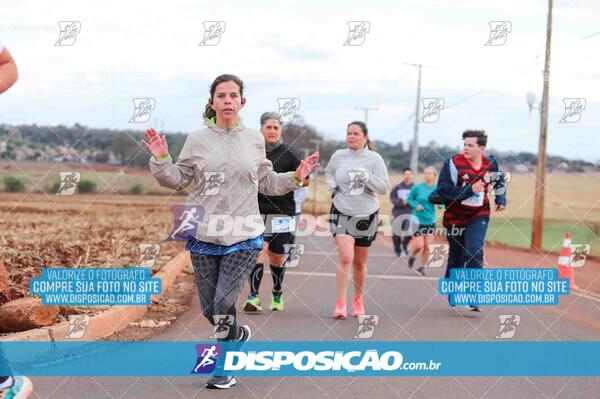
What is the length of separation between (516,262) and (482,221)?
35.1 feet

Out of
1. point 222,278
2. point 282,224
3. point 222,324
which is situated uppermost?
point 222,278

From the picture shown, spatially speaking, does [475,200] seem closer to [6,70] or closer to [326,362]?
[326,362]

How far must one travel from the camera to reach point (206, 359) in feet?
22.8

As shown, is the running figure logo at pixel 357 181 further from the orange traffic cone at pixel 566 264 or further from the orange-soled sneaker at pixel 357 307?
the orange traffic cone at pixel 566 264

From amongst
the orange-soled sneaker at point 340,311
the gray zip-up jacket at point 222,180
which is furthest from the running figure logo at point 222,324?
the orange-soled sneaker at point 340,311

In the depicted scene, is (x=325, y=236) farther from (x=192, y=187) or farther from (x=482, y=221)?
(x=192, y=187)

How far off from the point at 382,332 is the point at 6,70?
5.60m

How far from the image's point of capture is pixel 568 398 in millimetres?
6715

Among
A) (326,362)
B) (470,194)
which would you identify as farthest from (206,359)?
(470,194)

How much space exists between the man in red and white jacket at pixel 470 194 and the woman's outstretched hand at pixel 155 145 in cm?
523

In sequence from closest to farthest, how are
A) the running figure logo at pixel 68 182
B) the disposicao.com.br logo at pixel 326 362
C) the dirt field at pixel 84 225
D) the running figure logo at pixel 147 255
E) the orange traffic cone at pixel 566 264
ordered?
the disposicao.com.br logo at pixel 326 362, the running figure logo at pixel 68 182, the dirt field at pixel 84 225, the running figure logo at pixel 147 255, the orange traffic cone at pixel 566 264

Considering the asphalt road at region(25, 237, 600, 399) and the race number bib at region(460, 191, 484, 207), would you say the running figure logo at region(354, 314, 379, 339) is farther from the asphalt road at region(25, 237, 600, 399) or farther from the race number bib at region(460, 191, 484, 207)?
the race number bib at region(460, 191, 484, 207)

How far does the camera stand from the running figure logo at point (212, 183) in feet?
21.1

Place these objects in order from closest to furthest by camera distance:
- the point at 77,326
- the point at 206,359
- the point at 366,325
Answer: the point at 206,359, the point at 77,326, the point at 366,325
